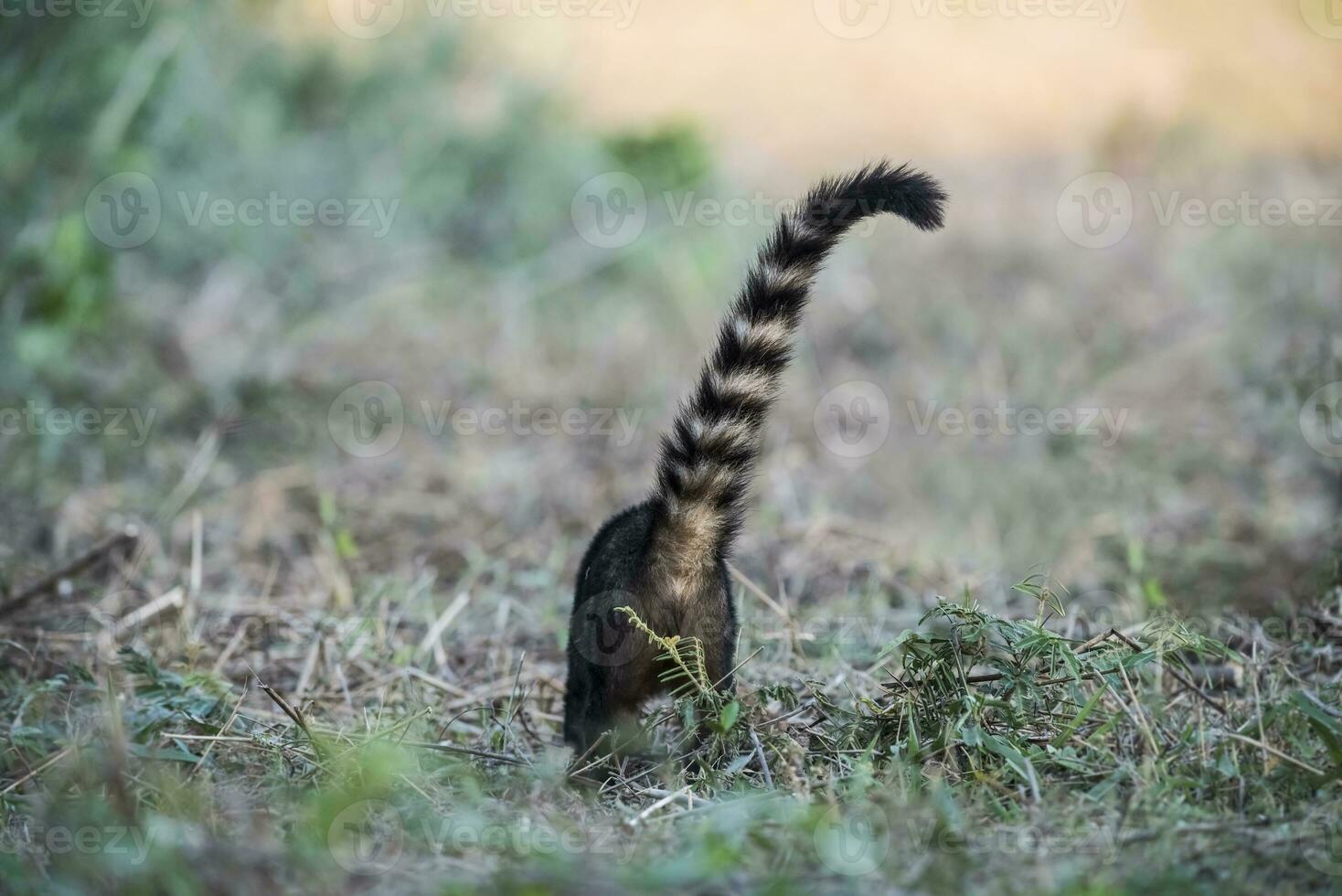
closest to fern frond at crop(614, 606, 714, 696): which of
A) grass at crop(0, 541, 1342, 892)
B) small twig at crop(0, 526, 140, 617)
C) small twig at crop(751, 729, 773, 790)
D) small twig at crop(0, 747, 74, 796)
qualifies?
grass at crop(0, 541, 1342, 892)

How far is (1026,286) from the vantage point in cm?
1249

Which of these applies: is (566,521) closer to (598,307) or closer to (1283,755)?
(598,307)

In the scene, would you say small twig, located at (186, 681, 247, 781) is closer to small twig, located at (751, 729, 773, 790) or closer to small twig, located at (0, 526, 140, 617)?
small twig, located at (0, 526, 140, 617)

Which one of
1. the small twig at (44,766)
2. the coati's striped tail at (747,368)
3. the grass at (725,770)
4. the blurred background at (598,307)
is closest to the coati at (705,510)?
the coati's striped tail at (747,368)

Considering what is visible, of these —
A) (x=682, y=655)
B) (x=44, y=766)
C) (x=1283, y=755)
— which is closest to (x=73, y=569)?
(x=44, y=766)

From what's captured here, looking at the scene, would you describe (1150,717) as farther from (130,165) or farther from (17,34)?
(17,34)

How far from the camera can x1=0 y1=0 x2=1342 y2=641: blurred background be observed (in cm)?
770

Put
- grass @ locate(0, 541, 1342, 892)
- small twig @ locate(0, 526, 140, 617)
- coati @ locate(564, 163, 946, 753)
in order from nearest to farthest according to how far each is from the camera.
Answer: grass @ locate(0, 541, 1342, 892) < coati @ locate(564, 163, 946, 753) < small twig @ locate(0, 526, 140, 617)

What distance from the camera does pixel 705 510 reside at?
446cm

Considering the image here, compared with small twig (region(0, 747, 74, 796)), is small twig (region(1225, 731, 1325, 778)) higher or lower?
higher

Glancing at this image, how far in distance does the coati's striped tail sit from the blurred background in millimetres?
1532

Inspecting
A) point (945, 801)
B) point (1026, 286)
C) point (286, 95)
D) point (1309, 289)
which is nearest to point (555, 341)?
point (286, 95)

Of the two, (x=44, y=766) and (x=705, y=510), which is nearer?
(x=44, y=766)

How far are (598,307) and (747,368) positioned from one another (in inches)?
318
